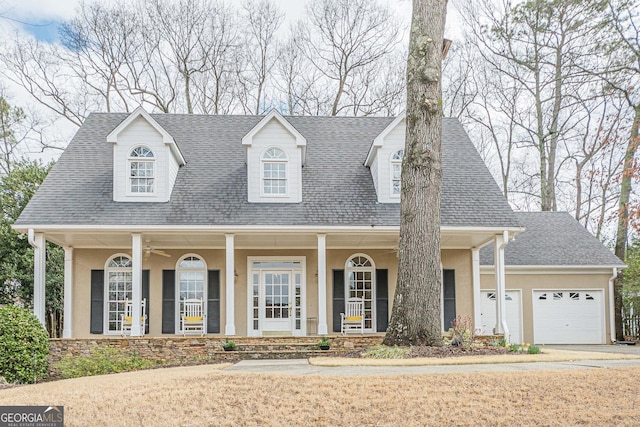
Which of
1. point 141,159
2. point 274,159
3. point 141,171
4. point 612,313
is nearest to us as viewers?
point 141,159

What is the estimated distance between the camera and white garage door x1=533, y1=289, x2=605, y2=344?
2014 centimetres

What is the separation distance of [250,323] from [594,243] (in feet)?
38.1

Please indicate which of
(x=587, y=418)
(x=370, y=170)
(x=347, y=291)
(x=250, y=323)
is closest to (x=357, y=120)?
(x=370, y=170)

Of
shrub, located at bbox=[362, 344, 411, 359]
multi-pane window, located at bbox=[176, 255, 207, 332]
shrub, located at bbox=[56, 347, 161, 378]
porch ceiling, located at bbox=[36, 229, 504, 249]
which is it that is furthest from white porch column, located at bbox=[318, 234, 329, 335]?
shrub, located at bbox=[362, 344, 411, 359]

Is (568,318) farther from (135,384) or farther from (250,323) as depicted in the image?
(135,384)

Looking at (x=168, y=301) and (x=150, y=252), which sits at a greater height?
(x=150, y=252)

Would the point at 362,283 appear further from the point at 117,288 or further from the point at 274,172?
the point at 117,288

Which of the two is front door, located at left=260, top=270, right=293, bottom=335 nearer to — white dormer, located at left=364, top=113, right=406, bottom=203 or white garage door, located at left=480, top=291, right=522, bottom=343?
white dormer, located at left=364, top=113, right=406, bottom=203

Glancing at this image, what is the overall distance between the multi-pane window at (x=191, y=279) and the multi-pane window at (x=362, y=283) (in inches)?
146

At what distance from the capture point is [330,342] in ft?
46.1

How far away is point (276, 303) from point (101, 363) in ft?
16.8

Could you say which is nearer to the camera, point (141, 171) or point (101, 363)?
point (101, 363)

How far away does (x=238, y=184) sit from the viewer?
54.0 ft

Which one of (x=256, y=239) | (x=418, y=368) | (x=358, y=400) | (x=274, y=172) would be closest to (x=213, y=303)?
(x=256, y=239)
